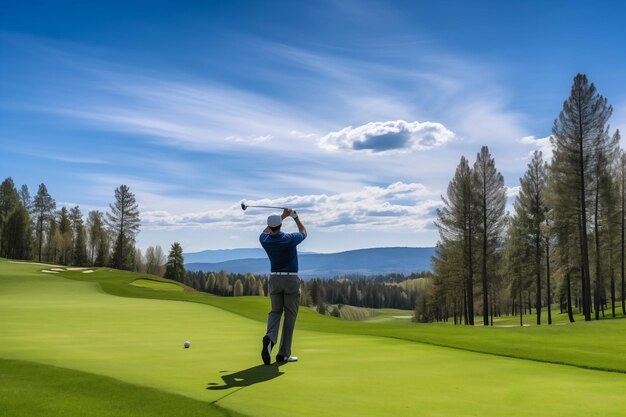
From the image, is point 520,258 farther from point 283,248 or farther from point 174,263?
point 174,263

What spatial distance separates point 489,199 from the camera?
1859 inches

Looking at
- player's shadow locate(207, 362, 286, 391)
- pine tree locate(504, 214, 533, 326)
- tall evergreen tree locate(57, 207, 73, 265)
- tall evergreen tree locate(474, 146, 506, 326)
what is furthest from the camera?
tall evergreen tree locate(57, 207, 73, 265)

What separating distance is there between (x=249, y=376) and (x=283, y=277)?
2571 millimetres

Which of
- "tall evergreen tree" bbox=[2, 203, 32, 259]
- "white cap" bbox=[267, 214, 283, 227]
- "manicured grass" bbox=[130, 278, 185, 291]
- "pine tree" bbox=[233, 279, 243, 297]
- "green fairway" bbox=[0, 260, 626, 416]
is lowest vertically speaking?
"pine tree" bbox=[233, 279, 243, 297]

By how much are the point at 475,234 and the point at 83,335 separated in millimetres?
40111

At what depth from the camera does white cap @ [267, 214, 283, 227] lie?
34.1 feet

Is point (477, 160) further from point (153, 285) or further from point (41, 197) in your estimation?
point (41, 197)

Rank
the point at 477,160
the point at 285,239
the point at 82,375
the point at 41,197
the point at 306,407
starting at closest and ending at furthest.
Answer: the point at 306,407 < the point at 82,375 < the point at 285,239 < the point at 477,160 < the point at 41,197

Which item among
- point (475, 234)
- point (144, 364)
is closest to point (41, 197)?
point (475, 234)

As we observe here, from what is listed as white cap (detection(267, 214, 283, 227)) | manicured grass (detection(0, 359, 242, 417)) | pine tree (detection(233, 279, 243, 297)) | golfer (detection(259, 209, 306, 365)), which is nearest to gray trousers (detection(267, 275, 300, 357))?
golfer (detection(259, 209, 306, 365))

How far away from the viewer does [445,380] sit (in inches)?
333

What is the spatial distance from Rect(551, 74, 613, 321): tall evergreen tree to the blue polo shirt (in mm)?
34788

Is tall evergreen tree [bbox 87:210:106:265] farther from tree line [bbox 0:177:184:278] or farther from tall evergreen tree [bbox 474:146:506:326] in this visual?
tall evergreen tree [bbox 474:146:506:326]

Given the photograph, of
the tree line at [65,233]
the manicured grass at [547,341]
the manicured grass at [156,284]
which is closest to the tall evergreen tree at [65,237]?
the tree line at [65,233]
